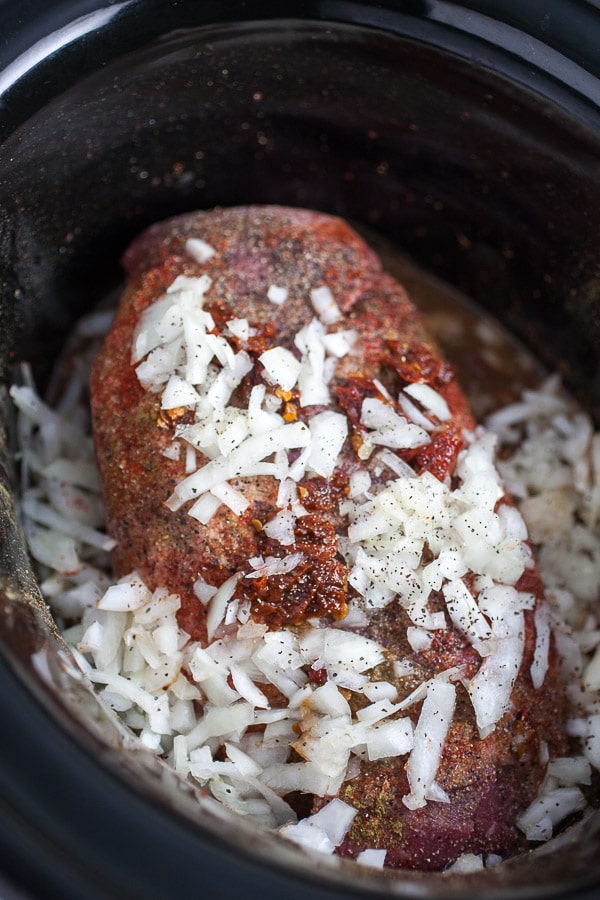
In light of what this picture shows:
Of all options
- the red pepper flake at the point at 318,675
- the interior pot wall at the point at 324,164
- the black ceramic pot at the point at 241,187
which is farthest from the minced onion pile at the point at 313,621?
the interior pot wall at the point at 324,164

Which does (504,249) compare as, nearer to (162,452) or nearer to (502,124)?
(502,124)

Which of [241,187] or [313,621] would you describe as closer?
[313,621]

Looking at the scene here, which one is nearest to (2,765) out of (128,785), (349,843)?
(128,785)

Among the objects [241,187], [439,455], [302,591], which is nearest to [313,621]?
[302,591]

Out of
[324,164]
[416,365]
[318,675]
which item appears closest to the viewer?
[318,675]

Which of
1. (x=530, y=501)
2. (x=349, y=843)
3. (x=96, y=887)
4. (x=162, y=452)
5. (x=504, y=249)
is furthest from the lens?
(x=504, y=249)

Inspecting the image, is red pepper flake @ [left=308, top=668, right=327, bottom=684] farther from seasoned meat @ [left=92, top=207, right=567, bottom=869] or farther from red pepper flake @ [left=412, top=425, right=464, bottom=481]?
red pepper flake @ [left=412, top=425, right=464, bottom=481]

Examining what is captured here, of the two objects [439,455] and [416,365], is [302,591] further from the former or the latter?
[416,365]

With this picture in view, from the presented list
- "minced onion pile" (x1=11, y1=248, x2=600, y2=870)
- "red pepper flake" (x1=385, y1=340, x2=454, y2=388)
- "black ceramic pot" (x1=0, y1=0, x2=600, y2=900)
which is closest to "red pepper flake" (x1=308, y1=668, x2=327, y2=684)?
"minced onion pile" (x1=11, y1=248, x2=600, y2=870)
